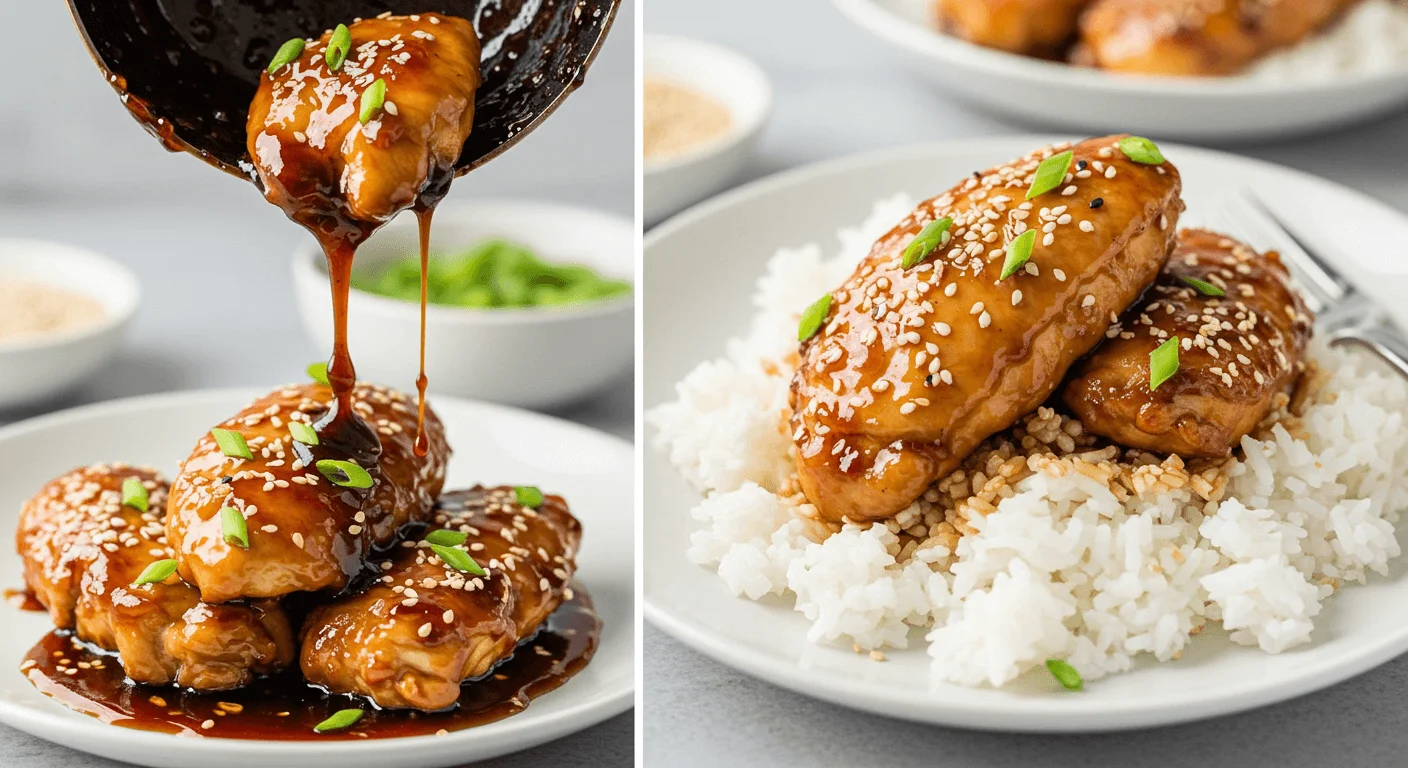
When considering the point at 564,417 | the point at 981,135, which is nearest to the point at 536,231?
the point at 564,417

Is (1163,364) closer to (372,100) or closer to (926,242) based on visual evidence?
(926,242)

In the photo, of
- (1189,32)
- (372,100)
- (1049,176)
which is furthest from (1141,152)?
(1189,32)

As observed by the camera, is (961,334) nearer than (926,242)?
Yes

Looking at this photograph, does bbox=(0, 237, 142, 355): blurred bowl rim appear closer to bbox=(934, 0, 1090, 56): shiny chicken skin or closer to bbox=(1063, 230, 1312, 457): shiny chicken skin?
bbox=(1063, 230, 1312, 457): shiny chicken skin

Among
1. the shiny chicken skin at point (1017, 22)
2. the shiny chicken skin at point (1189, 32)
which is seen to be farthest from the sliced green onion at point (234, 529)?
the shiny chicken skin at point (1189, 32)

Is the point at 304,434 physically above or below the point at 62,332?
above

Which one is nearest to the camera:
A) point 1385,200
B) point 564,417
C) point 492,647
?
point 492,647

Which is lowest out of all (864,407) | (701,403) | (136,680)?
(136,680)

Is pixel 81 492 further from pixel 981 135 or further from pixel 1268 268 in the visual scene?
pixel 981 135
